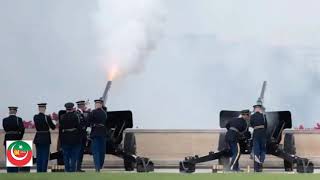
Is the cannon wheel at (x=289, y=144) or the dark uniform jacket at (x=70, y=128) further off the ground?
the dark uniform jacket at (x=70, y=128)

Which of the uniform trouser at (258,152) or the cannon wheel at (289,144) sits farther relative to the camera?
the cannon wheel at (289,144)

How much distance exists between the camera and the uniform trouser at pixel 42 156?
21.3 meters

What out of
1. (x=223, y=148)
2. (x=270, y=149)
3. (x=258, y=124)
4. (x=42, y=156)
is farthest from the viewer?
(x=223, y=148)

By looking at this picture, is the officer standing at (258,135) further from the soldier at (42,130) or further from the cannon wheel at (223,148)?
the soldier at (42,130)

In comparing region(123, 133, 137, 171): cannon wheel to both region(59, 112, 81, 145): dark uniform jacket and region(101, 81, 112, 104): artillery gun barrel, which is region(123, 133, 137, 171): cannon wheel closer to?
region(101, 81, 112, 104): artillery gun barrel

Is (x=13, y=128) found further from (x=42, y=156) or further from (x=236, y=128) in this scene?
(x=236, y=128)

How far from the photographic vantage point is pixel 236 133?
21.7m

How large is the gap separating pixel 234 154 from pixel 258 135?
0.72m

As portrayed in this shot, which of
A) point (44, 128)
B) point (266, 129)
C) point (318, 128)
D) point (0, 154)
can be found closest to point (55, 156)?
point (44, 128)

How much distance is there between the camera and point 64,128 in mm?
20906

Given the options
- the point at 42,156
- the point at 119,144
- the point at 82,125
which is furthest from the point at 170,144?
the point at 42,156

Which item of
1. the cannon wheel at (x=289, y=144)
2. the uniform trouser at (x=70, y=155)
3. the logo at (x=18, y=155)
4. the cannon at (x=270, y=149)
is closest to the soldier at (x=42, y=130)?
the uniform trouser at (x=70, y=155)

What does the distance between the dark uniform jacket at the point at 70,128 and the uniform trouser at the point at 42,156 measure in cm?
72

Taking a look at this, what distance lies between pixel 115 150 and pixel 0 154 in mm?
4302
